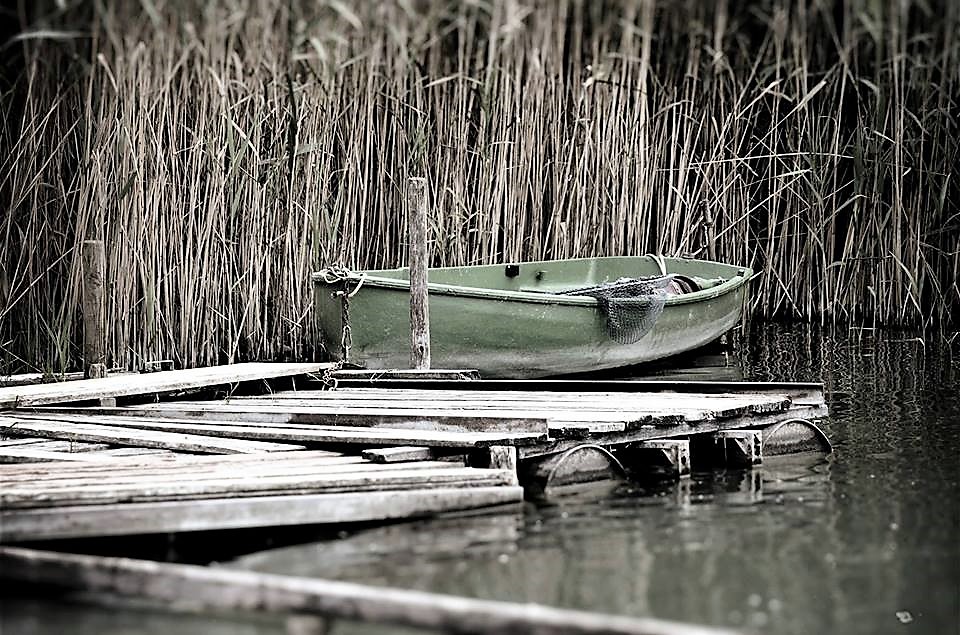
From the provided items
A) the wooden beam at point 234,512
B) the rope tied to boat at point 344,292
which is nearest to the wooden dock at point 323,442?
the wooden beam at point 234,512

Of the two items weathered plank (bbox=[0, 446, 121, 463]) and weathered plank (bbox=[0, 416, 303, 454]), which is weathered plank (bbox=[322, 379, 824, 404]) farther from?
weathered plank (bbox=[0, 446, 121, 463])

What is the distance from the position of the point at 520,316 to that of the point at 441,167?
1256 millimetres

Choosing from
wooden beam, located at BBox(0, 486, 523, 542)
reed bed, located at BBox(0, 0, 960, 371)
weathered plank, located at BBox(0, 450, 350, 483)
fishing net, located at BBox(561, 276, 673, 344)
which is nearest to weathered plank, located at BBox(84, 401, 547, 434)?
weathered plank, located at BBox(0, 450, 350, 483)

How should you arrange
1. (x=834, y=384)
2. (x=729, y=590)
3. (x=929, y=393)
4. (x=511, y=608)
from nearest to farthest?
(x=511, y=608), (x=729, y=590), (x=929, y=393), (x=834, y=384)

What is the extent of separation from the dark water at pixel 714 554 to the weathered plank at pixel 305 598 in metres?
0.07

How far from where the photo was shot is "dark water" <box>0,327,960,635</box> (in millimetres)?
2969

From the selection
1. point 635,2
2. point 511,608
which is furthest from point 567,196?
point 511,608

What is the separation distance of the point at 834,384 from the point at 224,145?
11.2 feet

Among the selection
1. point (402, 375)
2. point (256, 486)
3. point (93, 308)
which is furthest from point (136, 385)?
point (256, 486)

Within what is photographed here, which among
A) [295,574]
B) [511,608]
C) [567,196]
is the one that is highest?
[567,196]

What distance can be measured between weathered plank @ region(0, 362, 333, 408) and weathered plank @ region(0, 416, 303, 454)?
41 cm

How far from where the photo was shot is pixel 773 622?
9.59 ft

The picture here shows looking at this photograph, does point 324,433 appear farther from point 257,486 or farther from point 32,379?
point 32,379

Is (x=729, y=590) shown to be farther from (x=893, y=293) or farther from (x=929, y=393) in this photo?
(x=893, y=293)
